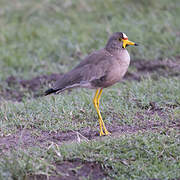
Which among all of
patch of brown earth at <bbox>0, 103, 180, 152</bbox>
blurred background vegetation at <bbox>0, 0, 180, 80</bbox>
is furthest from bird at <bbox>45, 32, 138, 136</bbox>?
blurred background vegetation at <bbox>0, 0, 180, 80</bbox>

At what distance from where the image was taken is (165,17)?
368 inches

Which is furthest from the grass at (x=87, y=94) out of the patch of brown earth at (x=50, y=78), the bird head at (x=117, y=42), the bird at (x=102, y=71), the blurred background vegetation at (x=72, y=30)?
the bird head at (x=117, y=42)

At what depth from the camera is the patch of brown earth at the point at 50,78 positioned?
7086 millimetres

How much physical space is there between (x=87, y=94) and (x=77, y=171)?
2436mm

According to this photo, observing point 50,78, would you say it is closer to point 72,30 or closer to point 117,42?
point 72,30

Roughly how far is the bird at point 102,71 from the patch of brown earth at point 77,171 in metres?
0.70

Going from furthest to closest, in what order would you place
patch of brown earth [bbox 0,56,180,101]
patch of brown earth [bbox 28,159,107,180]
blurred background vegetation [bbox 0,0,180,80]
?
blurred background vegetation [bbox 0,0,180,80]
patch of brown earth [bbox 0,56,180,101]
patch of brown earth [bbox 28,159,107,180]

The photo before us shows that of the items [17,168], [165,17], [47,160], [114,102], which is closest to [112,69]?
[114,102]

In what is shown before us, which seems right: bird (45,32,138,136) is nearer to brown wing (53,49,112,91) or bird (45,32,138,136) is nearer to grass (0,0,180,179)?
brown wing (53,49,112,91)

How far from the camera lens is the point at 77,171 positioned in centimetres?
407

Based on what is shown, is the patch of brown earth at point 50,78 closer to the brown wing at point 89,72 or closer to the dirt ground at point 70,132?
the dirt ground at point 70,132

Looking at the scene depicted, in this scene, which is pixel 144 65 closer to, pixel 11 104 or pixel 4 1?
pixel 11 104

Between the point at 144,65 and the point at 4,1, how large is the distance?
467 cm

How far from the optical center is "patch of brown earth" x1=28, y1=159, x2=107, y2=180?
3973mm
